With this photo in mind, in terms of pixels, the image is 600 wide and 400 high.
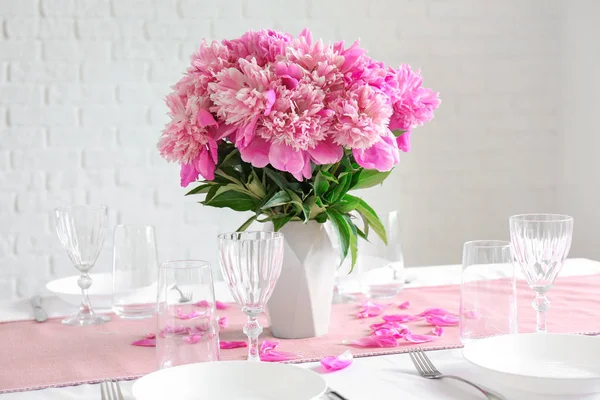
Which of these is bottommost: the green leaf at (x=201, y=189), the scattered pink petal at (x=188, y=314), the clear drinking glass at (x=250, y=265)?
the scattered pink petal at (x=188, y=314)

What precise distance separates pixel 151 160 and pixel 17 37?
614 millimetres

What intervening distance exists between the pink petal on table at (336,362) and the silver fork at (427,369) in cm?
9

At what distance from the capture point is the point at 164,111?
9.50 feet

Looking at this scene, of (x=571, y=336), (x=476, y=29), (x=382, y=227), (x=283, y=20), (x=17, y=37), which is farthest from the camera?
(x=476, y=29)

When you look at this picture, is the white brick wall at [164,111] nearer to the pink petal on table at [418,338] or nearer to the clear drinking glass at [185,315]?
the pink petal on table at [418,338]

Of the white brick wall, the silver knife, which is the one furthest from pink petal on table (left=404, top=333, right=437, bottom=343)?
the white brick wall

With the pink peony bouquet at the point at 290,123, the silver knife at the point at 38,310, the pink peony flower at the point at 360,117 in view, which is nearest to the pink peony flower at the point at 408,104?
the pink peony bouquet at the point at 290,123

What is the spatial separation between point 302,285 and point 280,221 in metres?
0.11

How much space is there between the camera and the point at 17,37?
2748 mm

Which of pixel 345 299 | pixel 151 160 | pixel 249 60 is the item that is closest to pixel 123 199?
pixel 151 160

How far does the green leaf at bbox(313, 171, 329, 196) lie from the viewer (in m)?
1.25

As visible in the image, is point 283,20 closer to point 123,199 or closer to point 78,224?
point 123,199

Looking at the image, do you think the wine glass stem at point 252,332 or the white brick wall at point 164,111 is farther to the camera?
the white brick wall at point 164,111

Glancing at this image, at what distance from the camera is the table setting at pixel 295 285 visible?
3.24ft
